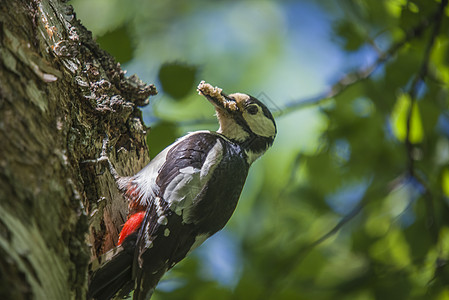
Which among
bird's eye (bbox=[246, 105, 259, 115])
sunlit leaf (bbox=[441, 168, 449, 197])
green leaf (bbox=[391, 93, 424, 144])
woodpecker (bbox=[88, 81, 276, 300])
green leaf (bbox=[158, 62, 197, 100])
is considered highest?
green leaf (bbox=[158, 62, 197, 100])

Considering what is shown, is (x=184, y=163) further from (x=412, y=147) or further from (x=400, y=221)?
(x=400, y=221)

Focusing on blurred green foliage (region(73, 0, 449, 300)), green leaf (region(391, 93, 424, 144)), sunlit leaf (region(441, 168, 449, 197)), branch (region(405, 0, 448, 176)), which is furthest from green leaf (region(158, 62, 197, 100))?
sunlit leaf (region(441, 168, 449, 197))

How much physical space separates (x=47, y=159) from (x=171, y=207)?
2.66ft

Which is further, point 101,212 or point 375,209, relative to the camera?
point 375,209

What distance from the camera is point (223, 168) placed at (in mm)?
2227

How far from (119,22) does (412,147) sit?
5.28 feet

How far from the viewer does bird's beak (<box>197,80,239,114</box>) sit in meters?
2.42

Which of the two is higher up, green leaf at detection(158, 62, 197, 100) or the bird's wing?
green leaf at detection(158, 62, 197, 100)

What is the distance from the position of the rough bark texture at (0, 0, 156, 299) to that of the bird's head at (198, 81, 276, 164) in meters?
0.80

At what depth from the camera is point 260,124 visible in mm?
2668

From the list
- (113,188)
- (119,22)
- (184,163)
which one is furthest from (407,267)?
(119,22)

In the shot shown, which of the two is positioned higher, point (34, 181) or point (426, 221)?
point (34, 181)

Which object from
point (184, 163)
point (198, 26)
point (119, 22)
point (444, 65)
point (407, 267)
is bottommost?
point (407, 267)

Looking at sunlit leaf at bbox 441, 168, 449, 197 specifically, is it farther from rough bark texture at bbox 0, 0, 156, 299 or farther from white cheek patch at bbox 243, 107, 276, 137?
rough bark texture at bbox 0, 0, 156, 299
